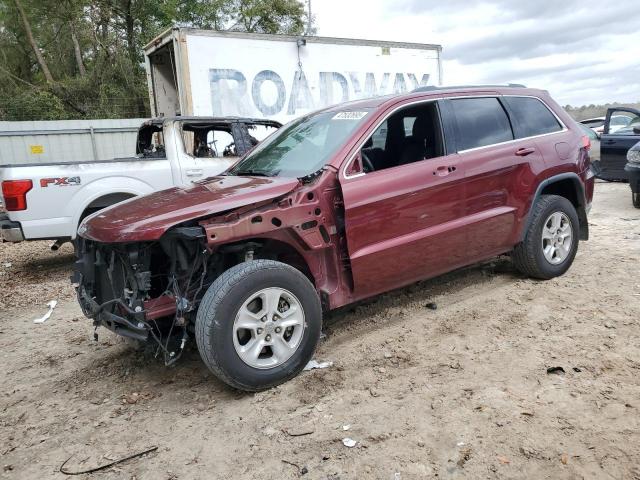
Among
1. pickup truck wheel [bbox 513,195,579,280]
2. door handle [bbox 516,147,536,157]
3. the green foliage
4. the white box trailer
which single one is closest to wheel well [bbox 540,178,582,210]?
pickup truck wheel [bbox 513,195,579,280]

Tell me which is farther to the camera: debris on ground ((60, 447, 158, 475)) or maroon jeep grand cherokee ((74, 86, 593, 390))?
maroon jeep grand cherokee ((74, 86, 593, 390))

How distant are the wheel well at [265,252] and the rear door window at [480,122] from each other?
1.64m

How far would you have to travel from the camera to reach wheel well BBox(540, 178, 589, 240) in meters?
4.98

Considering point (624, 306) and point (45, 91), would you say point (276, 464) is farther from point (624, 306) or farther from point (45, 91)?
point (45, 91)

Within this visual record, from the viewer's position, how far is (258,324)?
3.19m

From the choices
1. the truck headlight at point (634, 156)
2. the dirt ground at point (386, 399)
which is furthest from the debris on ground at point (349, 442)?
the truck headlight at point (634, 156)

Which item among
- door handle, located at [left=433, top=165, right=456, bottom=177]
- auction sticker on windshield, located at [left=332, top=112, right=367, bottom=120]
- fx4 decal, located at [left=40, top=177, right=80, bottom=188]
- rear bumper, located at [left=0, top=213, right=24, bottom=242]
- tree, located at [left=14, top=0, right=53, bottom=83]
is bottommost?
rear bumper, located at [left=0, top=213, right=24, bottom=242]

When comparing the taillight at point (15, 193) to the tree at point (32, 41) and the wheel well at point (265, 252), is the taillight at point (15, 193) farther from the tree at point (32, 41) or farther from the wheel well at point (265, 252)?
the tree at point (32, 41)

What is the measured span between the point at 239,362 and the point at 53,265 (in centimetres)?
528

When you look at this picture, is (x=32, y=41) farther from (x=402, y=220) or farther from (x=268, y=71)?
(x=402, y=220)

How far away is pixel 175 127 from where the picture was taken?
6809 millimetres

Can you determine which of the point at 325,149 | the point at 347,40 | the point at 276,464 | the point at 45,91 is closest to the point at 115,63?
the point at 45,91

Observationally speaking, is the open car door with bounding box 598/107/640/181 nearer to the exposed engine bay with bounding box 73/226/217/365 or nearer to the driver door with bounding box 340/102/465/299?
the driver door with bounding box 340/102/465/299

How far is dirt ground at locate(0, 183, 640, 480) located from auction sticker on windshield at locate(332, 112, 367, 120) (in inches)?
64.5
